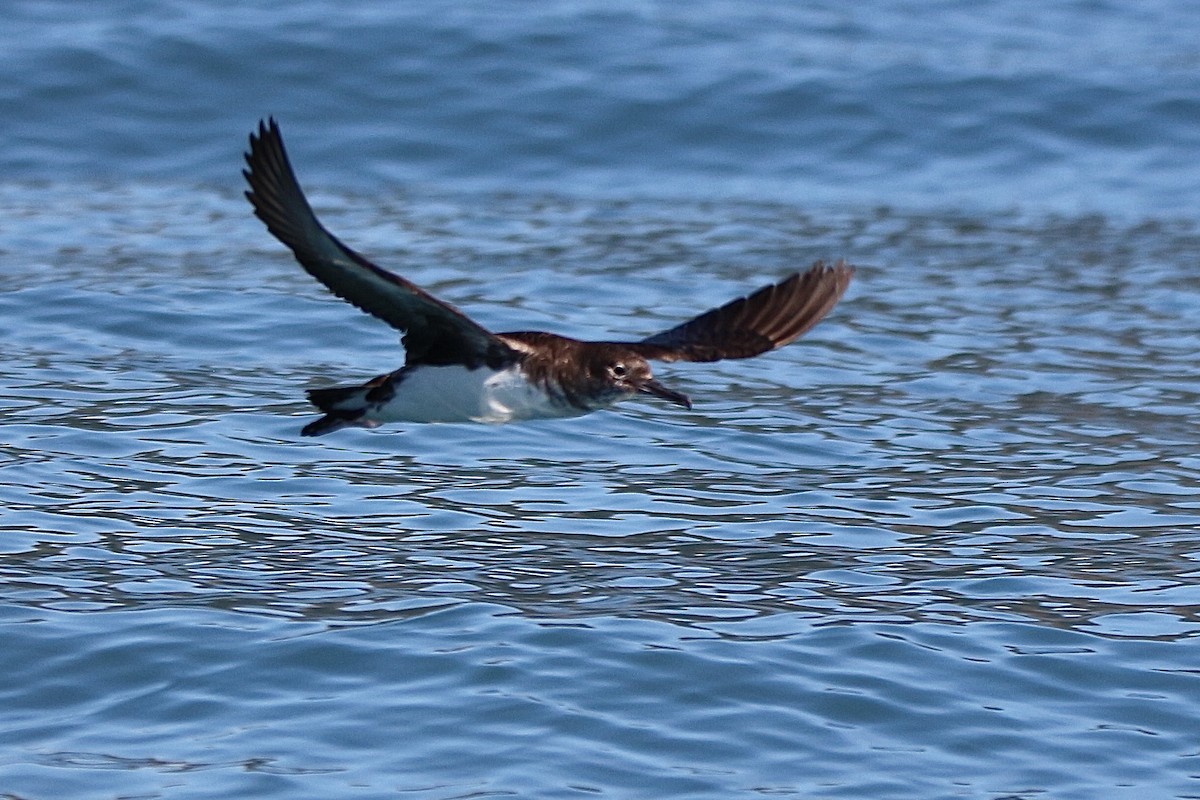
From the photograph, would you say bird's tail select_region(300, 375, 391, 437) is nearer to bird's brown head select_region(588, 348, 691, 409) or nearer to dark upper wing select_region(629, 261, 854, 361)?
bird's brown head select_region(588, 348, 691, 409)

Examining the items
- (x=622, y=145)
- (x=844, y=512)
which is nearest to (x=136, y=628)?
(x=844, y=512)

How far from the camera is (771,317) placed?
767 centimetres

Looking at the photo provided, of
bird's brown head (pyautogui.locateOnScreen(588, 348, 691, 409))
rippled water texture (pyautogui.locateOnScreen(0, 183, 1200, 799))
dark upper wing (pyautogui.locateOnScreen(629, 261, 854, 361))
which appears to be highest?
dark upper wing (pyautogui.locateOnScreen(629, 261, 854, 361))

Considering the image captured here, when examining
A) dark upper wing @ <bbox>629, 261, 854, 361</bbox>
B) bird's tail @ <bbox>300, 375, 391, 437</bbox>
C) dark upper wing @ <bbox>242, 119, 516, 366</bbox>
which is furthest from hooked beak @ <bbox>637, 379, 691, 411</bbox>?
bird's tail @ <bbox>300, 375, 391, 437</bbox>

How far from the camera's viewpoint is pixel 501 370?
7312 mm

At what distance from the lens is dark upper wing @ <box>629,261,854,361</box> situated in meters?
7.58

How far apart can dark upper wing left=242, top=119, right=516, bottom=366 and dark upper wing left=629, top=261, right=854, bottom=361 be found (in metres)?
0.78

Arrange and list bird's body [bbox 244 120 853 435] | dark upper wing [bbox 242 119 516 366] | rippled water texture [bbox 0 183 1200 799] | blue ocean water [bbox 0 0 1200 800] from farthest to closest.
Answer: bird's body [bbox 244 120 853 435] → dark upper wing [bbox 242 119 516 366] → blue ocean water [bbox 0 0 1200 800] → rippled water texture [bbox 0 183 1200 799]

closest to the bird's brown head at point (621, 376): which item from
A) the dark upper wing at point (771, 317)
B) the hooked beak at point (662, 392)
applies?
the hooked beak at point (662, 392)

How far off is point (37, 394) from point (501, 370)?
3405 mm

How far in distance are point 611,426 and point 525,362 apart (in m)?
2.41

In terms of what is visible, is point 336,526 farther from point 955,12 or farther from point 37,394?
point 955,12

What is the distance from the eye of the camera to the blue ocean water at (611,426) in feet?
19.2

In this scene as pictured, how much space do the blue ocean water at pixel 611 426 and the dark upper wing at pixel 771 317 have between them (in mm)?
830
